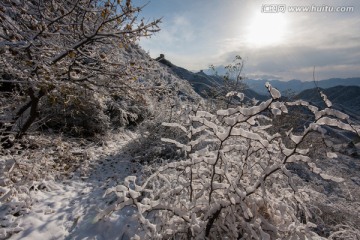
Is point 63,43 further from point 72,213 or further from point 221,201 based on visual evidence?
point 221,201

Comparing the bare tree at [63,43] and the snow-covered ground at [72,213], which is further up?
the bare tree at [63,43]

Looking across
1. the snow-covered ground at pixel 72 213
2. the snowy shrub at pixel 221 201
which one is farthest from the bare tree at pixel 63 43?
the snowy shrub at pixel 221 201

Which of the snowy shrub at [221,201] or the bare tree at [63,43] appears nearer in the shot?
the snowy shrub at [221,201]

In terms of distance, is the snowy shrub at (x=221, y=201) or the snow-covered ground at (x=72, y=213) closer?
the snowy shrub at (x=221, y=201)

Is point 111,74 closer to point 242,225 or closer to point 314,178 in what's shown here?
point 242,225

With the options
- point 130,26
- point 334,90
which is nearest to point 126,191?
point 130,26

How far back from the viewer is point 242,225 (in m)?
2.24

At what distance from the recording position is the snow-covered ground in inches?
134

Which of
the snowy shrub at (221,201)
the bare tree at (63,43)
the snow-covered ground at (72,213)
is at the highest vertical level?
the bare tree at (63,43)

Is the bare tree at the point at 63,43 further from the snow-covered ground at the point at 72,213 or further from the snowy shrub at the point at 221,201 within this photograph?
the snowy shrub at the point at 221,201

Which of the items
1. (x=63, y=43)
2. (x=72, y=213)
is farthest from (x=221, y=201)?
(x=63, y=43)

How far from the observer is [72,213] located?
3984mm

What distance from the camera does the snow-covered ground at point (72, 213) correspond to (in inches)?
134

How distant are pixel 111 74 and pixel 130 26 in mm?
1006
